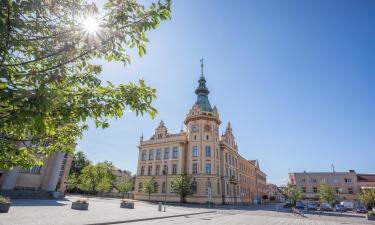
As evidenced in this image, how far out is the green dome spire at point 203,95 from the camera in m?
49.7

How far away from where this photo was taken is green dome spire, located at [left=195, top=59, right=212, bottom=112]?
163 feet

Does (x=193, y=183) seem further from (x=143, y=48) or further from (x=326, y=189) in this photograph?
(x=143, y=48)

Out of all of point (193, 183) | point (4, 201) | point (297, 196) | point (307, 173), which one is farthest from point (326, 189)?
point (4, 201)

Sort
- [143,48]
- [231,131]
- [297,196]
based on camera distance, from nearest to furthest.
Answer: [143,48] → [297,196] → [231,131]

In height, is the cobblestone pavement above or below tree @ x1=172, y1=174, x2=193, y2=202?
below

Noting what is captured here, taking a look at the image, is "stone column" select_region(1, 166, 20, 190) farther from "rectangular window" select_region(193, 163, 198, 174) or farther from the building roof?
the building roof

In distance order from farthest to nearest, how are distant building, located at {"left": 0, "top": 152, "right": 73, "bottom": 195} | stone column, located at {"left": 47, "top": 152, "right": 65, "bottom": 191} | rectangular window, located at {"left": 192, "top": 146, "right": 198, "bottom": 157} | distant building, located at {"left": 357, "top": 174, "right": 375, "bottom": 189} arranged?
1. distant building, located at {"left": 357, "top": 174, "right": 375, "bottom": 189}
2. rectangular window, located at {"left": 192, "top": 146, "right": 198, "bottom": 157}
3. stone column, located at {"left": 47, "top": 152, "right": 65, "bottom": 191}
4. distant building, located at {"left": 0, "top": 152, "right": 73, "bottom": 195}

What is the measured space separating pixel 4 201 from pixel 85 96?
50.1ft

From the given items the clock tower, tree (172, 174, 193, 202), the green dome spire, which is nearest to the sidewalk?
tree (172, 174, 193, 202)

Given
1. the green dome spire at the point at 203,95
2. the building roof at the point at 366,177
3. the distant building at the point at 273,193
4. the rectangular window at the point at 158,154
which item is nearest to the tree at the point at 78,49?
the green dome spire at the point at 203,95

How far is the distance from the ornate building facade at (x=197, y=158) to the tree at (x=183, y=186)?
172 centimetres

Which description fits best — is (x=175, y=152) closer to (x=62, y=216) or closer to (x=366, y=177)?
(x=62, y=216)

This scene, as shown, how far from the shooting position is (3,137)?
14.9 feet

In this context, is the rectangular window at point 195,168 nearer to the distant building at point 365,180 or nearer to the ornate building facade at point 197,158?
the ornate building facade at point 197,158
